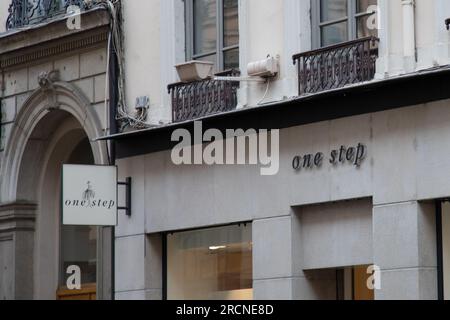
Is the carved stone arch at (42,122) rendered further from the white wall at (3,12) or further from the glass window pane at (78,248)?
the white wall at (3,12)

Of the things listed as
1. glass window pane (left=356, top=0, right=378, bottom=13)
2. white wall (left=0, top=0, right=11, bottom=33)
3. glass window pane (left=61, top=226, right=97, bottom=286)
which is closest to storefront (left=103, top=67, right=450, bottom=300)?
glass window pane (left=356, top=0, right=378, bottom=13)

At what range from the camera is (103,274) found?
2292cm

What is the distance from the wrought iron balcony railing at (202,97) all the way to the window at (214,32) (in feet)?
1.26

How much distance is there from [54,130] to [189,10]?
15.2 ft

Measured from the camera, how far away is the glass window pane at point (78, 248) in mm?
25578

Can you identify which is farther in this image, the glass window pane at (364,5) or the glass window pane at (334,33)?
the glass window pane at (334,33)

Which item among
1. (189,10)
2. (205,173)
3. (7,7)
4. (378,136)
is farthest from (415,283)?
(7,7)

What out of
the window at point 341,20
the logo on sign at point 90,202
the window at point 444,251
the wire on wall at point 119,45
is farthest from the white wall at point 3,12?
the window at point 444,251

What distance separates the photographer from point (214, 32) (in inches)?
841

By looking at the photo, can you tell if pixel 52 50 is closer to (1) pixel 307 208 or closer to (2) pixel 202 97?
(2) pixel 202 97

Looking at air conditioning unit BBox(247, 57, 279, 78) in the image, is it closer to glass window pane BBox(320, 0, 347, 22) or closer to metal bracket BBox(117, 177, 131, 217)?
glass window pane BBox(320, 0, 347, 22)

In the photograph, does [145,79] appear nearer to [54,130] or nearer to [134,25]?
[134,25]

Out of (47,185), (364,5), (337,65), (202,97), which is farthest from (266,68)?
(47,185)

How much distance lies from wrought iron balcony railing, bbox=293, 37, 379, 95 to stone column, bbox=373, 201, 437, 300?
1743mm
